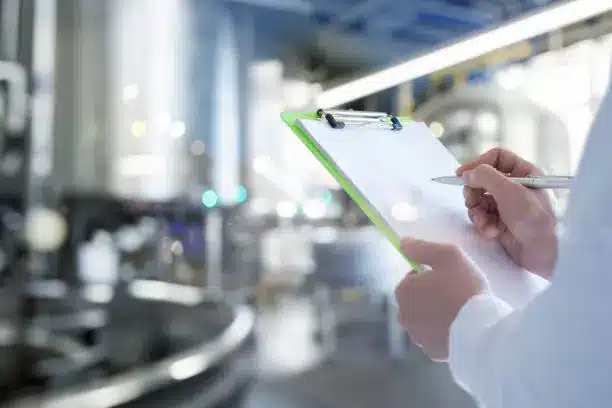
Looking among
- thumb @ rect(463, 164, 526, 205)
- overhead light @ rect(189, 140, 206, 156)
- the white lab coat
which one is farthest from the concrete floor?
the white lab coat

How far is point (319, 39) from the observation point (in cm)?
636

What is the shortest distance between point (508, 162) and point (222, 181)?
5.38 metres

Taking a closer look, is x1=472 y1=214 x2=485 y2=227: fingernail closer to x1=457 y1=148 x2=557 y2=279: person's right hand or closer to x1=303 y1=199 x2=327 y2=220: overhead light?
x1=457 y1=148 x2=557 y2=279: person's right hand

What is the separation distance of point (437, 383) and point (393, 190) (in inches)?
137

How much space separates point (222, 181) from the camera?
20.2ft

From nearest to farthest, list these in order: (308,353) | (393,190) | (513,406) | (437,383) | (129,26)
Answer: (513,406)
(393,190)
(437,383)
(308,353)
(129,26)

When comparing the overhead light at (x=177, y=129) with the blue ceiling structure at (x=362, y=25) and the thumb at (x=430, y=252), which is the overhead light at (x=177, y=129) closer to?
the blue ceiling structure at (x=362, y=25)

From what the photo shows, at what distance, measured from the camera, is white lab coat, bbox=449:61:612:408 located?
43 centimetres

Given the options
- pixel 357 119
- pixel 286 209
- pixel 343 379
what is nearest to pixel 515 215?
pixel 357 119

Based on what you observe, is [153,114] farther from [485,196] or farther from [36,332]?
[485,196]

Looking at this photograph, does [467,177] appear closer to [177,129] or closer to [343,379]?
[343,379]

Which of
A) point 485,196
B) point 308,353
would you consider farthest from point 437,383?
point 485,196

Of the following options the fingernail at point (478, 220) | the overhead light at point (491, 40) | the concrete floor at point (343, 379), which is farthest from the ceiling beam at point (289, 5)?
the fingernail at point (478, 220)

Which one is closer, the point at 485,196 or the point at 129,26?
the point at 485,196
